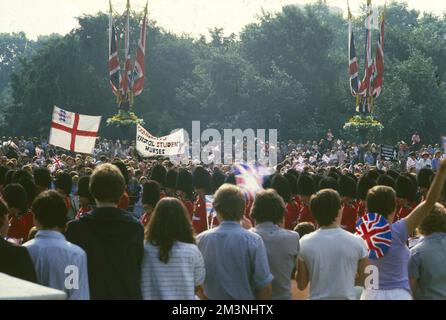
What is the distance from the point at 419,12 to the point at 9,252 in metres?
89.7

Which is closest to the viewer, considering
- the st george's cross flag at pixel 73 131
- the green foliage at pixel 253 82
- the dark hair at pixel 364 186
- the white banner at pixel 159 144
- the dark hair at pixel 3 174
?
the dark hair at pixel 364 186

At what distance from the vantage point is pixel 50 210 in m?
6.36

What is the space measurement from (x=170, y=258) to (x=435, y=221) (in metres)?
1.91

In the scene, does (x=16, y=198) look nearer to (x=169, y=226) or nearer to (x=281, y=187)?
(x=281, y=187)

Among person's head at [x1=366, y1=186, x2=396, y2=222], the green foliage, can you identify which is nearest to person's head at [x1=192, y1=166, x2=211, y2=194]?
person's head at [x1=366, y1=186, x2=396, y2=222]

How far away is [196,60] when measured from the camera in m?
59.4

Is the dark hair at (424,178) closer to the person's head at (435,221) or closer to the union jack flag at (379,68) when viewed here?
the person's head at (435,221)

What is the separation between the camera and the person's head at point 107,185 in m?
6.33

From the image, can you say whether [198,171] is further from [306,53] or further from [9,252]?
[306,53]

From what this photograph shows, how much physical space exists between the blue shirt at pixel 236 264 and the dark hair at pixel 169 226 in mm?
323

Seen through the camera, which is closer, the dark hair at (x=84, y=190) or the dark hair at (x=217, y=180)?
the dark hair at (x=84, y=190)

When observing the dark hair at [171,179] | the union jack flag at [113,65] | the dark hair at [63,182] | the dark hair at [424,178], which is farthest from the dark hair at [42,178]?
the union jack flag at [113,65]

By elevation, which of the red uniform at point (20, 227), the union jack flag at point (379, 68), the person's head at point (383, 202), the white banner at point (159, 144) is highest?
the union jack flag at point (379, 68)
